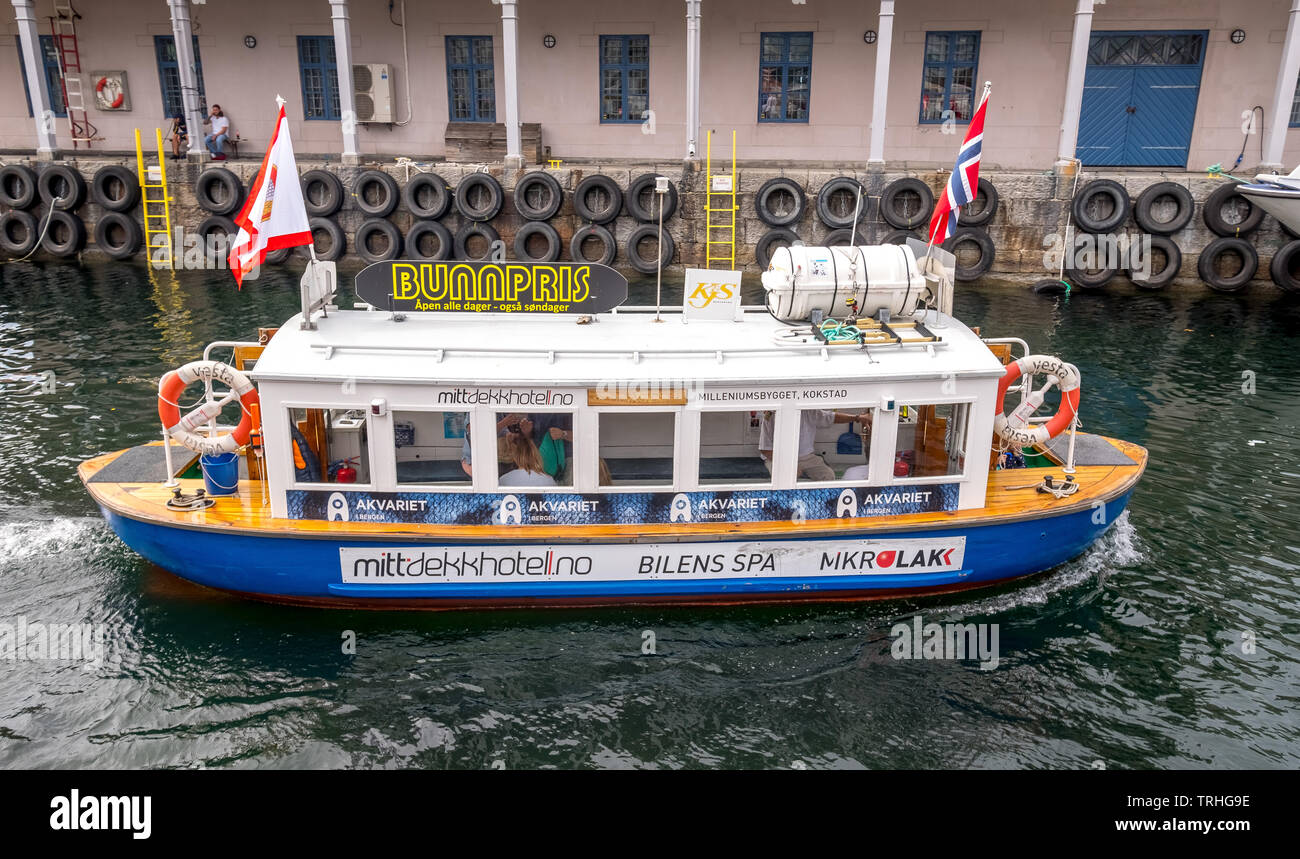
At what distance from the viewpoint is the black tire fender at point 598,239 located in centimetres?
2178

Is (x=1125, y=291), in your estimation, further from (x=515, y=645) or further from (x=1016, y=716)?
(x=515, y=645)

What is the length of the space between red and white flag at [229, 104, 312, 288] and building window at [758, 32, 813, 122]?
57.2ft

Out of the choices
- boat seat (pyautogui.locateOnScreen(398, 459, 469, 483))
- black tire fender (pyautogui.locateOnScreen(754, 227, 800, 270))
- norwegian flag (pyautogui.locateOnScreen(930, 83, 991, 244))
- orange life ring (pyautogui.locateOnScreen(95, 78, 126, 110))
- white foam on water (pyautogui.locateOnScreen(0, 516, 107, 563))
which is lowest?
white foam on water (pyautogui.locateOnScreen(0, 516, 107, 563))

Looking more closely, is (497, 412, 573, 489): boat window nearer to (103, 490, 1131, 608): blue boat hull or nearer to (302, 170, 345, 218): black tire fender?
(103, 490, 1131, 608): blue boat hull

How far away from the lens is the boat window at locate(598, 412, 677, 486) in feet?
29.8

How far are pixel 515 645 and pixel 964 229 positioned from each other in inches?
632

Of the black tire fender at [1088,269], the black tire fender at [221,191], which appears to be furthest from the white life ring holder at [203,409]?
the black tire fender at [1088,269]

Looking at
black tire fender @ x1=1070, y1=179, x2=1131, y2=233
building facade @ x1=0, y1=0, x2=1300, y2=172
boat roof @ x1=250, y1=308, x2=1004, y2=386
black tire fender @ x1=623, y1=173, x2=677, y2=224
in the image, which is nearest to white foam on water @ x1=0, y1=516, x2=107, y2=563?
boat roof @ x1=250, y1=308, x2=1004, y2=386

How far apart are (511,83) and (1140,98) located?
14632 millimetres

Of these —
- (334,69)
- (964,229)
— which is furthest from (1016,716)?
(334,69)

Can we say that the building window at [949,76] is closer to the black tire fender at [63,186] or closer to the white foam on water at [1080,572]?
the white foam on water at [1080,572]

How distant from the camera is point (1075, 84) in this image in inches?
811

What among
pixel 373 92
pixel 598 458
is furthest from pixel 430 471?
pixel 373 92

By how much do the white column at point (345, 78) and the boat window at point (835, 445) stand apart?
16.6 m
